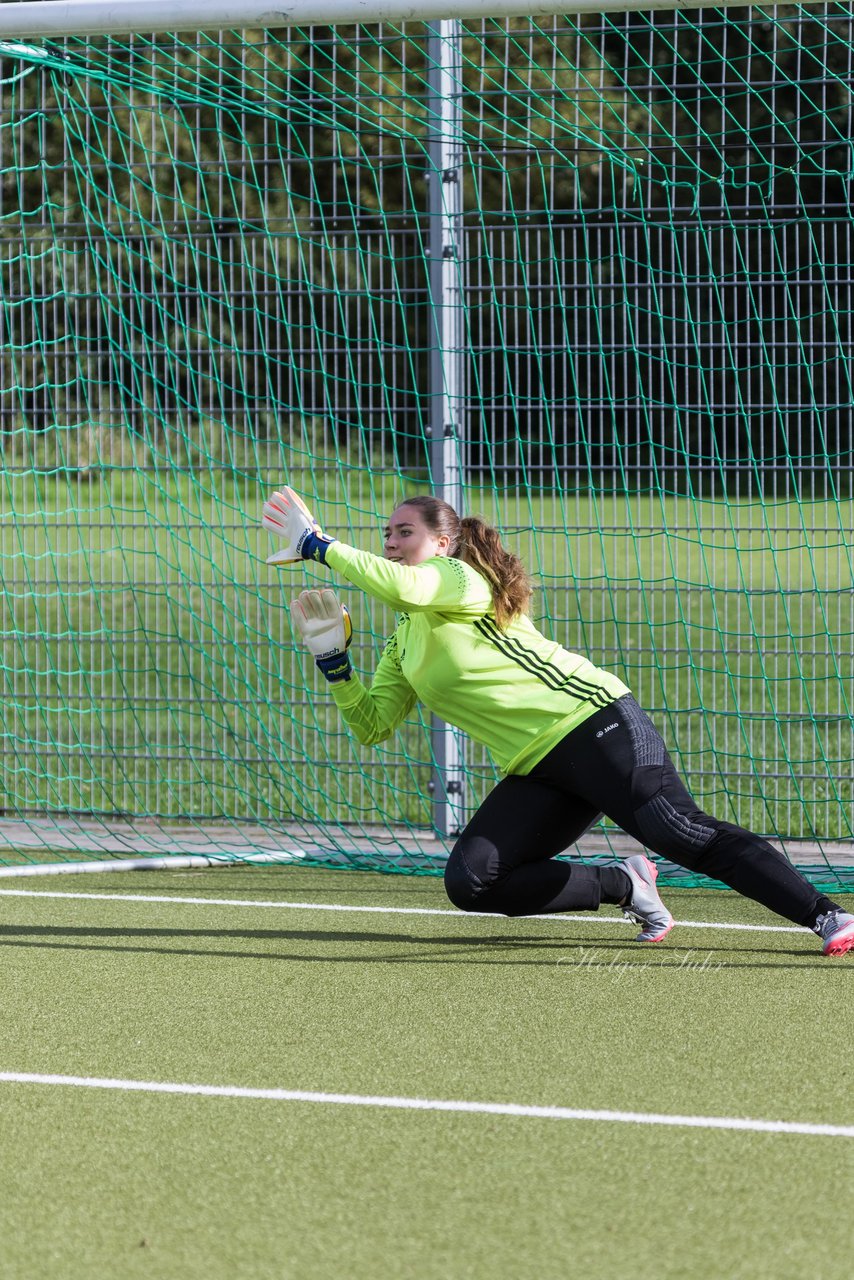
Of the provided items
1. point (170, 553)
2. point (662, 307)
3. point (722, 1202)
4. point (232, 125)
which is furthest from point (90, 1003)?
point (232, 125)

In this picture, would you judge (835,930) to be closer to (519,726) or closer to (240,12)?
(519,726)

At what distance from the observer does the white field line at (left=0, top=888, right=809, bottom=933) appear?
596 cm

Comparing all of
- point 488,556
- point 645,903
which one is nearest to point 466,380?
point 488,556

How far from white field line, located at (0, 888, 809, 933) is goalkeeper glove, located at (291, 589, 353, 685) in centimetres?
116

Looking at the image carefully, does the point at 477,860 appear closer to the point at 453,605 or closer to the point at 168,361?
the point at 453,605

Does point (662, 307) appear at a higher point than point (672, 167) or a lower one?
lower

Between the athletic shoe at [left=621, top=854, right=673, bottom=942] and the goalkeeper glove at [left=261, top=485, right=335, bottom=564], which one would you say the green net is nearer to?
the athletic shoe at [left=621, top=854, right=673, bottom=942]

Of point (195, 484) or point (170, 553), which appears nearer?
point (195, 484)

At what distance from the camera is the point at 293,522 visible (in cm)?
506

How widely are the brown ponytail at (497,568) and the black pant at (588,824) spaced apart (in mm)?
442

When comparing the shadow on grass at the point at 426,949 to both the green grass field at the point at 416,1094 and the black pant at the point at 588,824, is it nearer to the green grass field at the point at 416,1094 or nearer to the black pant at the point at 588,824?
the green grass field at the point at 416,1094

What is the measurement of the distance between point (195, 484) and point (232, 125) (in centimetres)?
252

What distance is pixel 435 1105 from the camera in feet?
13.1

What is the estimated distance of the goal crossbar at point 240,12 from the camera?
17.3ft
